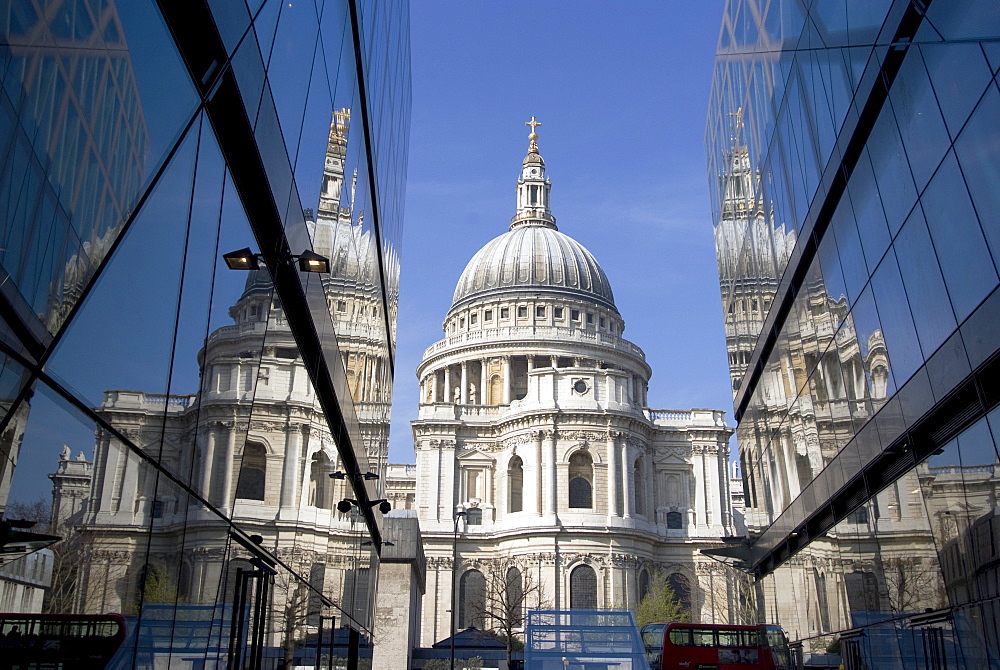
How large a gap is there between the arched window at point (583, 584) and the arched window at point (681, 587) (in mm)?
6540

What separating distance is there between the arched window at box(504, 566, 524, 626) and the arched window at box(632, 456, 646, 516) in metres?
10.7

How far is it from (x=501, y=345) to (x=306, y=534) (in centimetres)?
7504

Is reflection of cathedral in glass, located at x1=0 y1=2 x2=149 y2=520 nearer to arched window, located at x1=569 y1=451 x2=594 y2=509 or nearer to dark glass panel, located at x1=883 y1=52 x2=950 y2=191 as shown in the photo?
dark glass panel, located at x1=883 y1=52 x2=950 y2=191

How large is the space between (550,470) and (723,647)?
47.4m

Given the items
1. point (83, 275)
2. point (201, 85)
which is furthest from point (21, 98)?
point (201, 85)

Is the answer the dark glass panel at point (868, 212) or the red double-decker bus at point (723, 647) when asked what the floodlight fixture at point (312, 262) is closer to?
the dark glass panel at point (868, 212)

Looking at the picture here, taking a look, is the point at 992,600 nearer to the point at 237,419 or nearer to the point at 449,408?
the point at 237,419

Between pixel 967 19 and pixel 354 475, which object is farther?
pixel 354 475

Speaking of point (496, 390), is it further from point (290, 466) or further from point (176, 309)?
point (176, 309)

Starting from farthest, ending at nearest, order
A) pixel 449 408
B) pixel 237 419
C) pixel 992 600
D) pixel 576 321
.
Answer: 1. pixel 576 321
2. pixel 449 408
3. pixel 992 600
4. pixel 237 419

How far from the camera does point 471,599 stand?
7025 centimetres

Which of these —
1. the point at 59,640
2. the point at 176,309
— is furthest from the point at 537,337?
the point at 59,640

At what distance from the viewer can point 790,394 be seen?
2042 cm

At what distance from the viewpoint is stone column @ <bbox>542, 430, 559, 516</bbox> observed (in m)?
69.2
